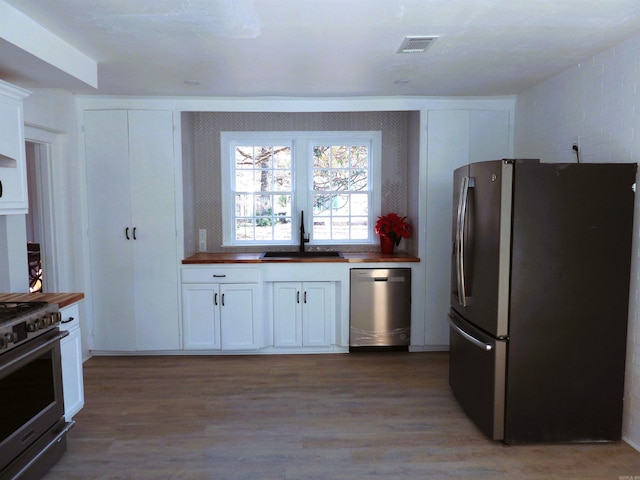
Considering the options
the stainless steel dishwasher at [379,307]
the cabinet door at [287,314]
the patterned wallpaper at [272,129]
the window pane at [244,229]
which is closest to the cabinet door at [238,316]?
the cabinet door at [287,314]

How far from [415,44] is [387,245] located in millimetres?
2117

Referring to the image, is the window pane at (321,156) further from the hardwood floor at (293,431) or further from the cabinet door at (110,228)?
the hardwood floor at (293,431)

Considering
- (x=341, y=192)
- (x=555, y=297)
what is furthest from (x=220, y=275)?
(x=555, y=297)

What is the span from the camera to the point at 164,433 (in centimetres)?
275

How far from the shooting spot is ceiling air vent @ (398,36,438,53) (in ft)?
8.23

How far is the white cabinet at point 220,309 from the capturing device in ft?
13.2

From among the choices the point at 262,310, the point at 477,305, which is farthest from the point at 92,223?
the point at 477,305

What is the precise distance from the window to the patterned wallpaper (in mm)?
86

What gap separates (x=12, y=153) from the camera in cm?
255

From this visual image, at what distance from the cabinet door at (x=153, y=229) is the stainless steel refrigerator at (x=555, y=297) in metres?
2.68

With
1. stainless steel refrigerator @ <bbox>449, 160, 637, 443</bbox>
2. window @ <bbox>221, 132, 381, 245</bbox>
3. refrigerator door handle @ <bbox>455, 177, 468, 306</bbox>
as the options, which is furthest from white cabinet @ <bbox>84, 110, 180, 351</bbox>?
stainless steel refrigerator @ <bbox>449, 160, 637, 443</bbox>

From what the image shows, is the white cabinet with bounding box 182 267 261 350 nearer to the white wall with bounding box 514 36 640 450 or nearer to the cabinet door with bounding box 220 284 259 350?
the cabinet door with bounding box 220 284 259 350

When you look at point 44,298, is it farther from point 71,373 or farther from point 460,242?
point 460,242

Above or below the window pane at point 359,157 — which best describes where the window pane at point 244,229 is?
below
